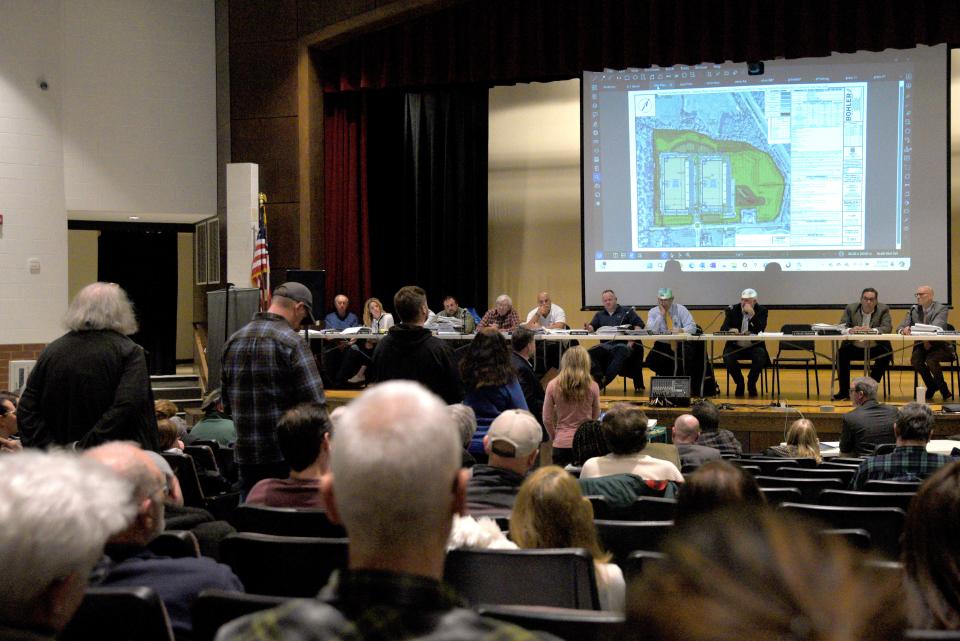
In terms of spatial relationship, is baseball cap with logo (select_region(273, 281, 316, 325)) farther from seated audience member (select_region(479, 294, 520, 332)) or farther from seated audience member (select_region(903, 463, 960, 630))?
seated audience member (select_region(479, 294, 520, 332))

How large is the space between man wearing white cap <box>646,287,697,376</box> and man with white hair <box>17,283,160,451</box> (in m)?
6.08

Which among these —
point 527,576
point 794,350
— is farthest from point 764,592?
point 794,350

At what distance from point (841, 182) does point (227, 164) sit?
623 centimetres

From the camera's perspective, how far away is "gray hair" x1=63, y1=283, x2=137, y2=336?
11.1 feet

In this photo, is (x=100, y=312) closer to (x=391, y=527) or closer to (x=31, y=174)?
(x=391, y=527)

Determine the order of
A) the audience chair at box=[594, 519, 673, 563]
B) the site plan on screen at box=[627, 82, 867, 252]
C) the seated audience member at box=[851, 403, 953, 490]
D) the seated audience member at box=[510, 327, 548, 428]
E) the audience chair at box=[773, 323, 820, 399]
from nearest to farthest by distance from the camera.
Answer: the audience chair at box=[594, 519, 673, 563] < the seated audience member at box=[851, 403, 953, 490] < the seated audience member at box=[510, 327, 548, 428] < the audience chair at box=[773, 323, 820, 399] < the site plan on screen at box=[627, 82, 867, 252]

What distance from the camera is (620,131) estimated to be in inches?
393

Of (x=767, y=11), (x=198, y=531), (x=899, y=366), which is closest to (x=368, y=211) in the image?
(x=767, y=11)

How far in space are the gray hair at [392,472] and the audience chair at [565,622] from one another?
1.59 ft

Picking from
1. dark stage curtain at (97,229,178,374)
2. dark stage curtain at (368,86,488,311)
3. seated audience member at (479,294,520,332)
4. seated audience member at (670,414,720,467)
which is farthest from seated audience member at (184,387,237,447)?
dark stage curtain at (368,86,488,311)

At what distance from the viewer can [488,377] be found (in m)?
4.73

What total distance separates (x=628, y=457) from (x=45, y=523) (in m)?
Result: 2.46

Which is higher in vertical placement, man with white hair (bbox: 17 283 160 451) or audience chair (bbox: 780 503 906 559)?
man with white hair (bbox: 17 283 160 451)

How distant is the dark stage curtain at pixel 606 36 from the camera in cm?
939
